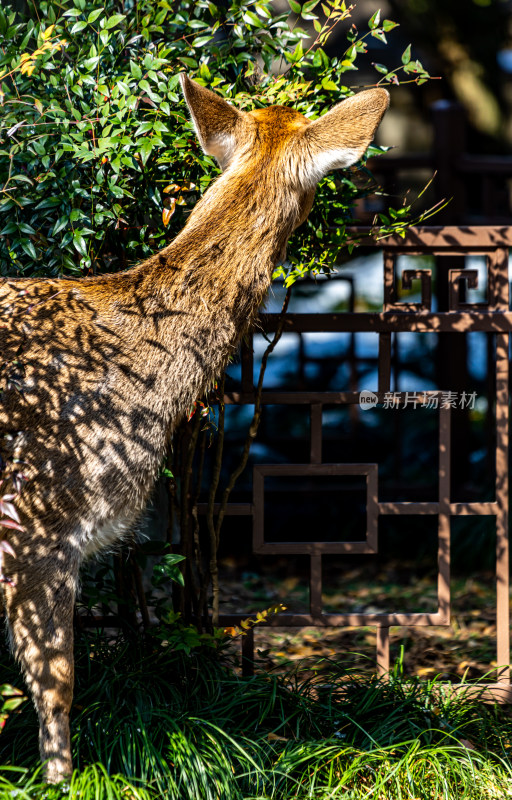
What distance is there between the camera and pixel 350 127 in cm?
295

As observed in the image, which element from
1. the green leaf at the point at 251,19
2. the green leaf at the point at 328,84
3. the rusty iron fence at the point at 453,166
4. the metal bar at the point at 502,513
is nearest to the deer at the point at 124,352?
the green leaf at the point at 328,84

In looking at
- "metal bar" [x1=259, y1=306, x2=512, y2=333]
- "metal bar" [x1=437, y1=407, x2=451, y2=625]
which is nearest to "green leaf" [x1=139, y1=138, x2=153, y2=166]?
"metal bar" [x1=259, y1=306, x2=512, y2=333]

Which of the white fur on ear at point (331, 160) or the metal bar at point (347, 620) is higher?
the white fur on ear at point (331, 160)

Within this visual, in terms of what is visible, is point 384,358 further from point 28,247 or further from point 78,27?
point 78,27

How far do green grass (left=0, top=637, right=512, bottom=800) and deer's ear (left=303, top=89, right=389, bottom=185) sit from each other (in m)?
2.12

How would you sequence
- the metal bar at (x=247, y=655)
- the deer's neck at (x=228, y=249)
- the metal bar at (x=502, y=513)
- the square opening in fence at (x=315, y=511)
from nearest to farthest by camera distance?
the deer's neck at (x=228, y=249)
the metal bar at (x=247, y=655)
the metal bar at (x=502, y=513)
the square opening in fence at (x=315, y=511)

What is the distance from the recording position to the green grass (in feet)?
10.3

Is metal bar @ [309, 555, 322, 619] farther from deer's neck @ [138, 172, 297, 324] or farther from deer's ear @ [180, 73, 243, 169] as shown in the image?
deer's ear @ [180, 73, 243, 169]

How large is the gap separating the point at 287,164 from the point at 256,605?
3823mm

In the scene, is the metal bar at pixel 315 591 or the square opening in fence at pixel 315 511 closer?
the metal bar at pixel 315 591

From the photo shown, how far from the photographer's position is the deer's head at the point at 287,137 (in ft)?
9.69

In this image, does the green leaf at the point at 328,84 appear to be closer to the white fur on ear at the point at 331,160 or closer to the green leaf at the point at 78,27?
the white fur on ear at the point at 331,160

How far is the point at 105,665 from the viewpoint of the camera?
3691mm

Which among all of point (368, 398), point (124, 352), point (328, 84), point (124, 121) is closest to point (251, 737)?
point (368, 398)
